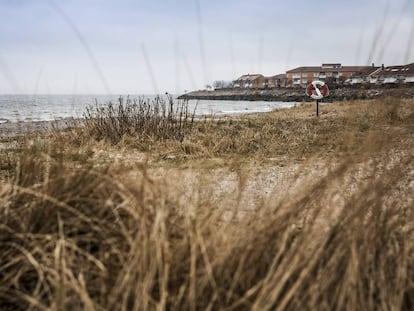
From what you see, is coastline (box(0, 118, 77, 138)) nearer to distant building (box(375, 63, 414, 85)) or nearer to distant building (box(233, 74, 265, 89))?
distant building (box(233, 74, 265, 89))

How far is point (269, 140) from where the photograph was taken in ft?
28.1

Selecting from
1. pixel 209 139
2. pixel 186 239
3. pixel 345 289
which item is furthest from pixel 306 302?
pixel 209 139

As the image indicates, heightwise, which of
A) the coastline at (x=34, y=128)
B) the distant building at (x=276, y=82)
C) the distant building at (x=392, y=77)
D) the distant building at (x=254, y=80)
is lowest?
the coastline at (x=34, y=128)

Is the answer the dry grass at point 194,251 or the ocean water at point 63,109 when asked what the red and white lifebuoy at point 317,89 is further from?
the dry grass at point 194,251

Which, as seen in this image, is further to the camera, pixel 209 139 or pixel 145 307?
pixel 209 139

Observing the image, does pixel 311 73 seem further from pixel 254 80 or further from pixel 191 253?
pixel 191 253

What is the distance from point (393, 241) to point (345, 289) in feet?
2.33

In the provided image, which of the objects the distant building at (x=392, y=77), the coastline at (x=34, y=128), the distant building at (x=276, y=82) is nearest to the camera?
the distant building at (x=392, y=77)

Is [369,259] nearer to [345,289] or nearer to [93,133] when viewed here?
[345,289]

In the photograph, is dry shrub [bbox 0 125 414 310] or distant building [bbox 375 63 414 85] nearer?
dry shrub [bbox 0 125 414 310]

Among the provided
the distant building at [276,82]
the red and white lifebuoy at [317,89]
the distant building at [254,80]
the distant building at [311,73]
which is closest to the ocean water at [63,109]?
the distant building at [254,80]

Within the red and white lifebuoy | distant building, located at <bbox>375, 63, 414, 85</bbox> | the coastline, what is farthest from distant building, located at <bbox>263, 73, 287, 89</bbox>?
distant building, located at <bbox>375, 63, 414, 85</bbox>

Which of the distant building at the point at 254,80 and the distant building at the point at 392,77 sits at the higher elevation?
the distant building at the point at 254,80

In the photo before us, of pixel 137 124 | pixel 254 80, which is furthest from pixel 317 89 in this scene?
pixel 254 80
